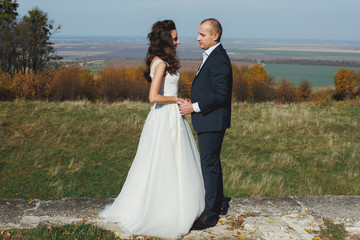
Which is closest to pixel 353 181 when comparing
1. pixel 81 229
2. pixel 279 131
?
pixel 279 131

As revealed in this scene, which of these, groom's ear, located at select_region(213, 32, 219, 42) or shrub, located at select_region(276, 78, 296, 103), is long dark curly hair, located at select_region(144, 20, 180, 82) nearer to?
groom's ear, located at select_region(213, 32, 219, 42)

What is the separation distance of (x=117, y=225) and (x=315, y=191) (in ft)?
16.0

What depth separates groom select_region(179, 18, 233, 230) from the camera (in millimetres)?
3715

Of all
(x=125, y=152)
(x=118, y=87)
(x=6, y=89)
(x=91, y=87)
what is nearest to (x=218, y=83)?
(x=125, y=152)

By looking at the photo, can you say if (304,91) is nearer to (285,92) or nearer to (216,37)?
(285,92)

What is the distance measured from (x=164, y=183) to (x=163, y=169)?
156 mm

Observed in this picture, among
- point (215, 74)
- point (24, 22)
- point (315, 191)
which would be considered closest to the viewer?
point (215, 74)

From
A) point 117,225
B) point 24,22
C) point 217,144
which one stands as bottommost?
point 117,225

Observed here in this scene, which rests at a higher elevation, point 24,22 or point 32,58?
point 24,22

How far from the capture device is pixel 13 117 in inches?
508

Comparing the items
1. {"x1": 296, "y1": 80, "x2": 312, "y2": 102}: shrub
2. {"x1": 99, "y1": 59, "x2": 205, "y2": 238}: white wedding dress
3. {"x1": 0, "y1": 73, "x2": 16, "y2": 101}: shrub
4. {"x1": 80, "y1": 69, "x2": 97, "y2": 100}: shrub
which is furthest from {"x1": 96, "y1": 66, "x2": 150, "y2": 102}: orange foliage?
{"x1": 296, "y1": 80, "x2": 312, "y2": 102}: shrub

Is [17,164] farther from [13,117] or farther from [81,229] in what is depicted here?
[81,229]

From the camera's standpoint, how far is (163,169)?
155 inches

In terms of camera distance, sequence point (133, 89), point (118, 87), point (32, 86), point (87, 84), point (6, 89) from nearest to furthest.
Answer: point (6, 89) < point (32, 86) < point (118, 87) < point (133, 89) < point (87, 84)
